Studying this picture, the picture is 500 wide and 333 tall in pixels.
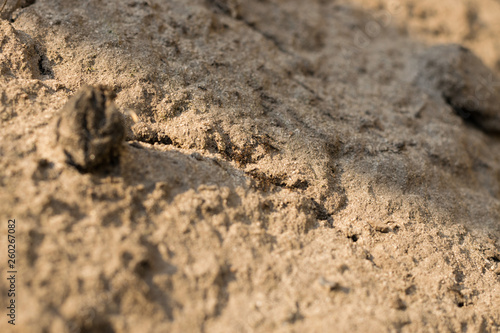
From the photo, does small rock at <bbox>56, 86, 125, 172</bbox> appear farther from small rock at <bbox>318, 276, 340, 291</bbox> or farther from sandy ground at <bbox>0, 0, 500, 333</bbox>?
small rock at <bbox>318, 276, 340, 291</bbox>

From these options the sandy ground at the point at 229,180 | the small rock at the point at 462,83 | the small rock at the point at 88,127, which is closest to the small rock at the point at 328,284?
the sandy ground at the point at 229,180

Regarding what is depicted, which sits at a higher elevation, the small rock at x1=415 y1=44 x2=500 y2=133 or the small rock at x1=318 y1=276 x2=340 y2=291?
the small rock at x1=415 y1=44 x2=500 y2=133

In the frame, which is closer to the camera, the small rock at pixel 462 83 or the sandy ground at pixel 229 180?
the sandy ground at pixel 229 180

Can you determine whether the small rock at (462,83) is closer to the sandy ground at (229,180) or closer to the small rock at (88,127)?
the sandy ground at (229,180)

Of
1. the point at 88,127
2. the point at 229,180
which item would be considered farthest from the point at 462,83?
the point at 88,127

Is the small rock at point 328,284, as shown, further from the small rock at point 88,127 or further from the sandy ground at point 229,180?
the small rock at point 88,127

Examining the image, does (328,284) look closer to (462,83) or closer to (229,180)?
(229,180)

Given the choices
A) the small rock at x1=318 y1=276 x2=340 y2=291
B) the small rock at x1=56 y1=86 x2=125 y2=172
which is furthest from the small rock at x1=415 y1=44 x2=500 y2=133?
→ the small rock at x1=56 y1=86 x2=125 y2=172

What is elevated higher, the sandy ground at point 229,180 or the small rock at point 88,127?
the small rock at point 88,127
